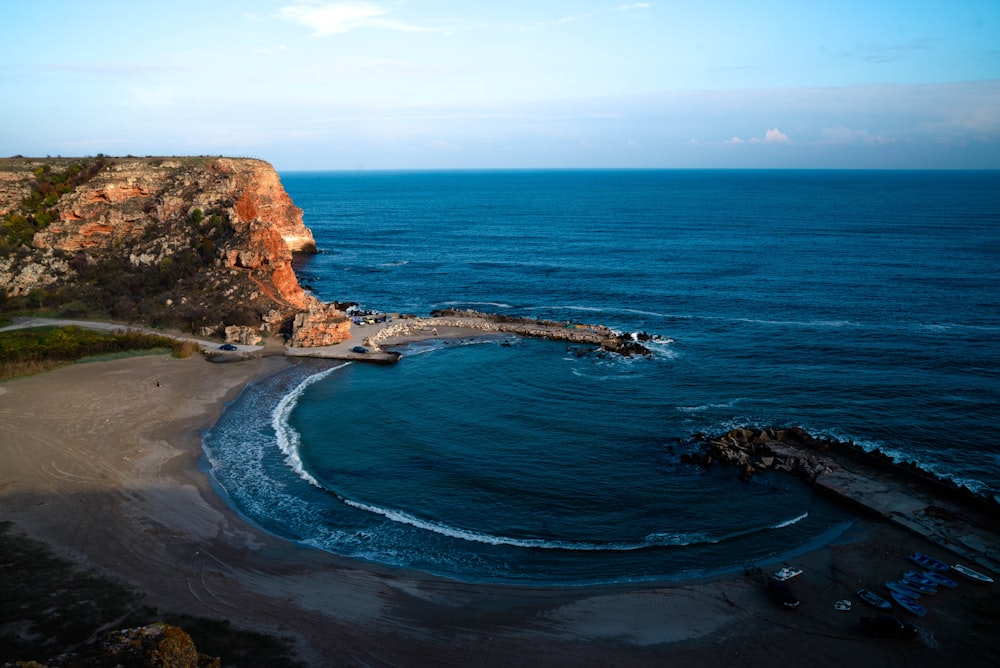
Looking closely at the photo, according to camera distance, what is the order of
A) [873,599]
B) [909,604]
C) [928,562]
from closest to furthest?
[909,604] < [873,599] < [928,562]

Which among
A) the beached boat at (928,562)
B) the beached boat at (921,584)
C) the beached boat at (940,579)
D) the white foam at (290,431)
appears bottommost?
the beached boat at (921,584)

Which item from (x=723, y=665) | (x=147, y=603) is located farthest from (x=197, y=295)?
(x=723, y=665)

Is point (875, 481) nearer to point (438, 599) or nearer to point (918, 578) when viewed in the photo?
point (918, 578)

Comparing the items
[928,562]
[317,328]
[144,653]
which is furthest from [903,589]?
[317,328]

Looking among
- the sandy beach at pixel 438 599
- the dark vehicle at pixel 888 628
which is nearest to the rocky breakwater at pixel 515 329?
the sandy beach at pixel 438 599

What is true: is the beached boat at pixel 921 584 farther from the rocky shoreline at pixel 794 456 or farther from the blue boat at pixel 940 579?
the rocky shoreline at pixel 794 456

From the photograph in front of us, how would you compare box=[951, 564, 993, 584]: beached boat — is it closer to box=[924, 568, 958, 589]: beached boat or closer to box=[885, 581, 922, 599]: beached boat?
box=[924, 568, 958, 589]: beached boat

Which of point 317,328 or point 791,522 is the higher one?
point 317,328
